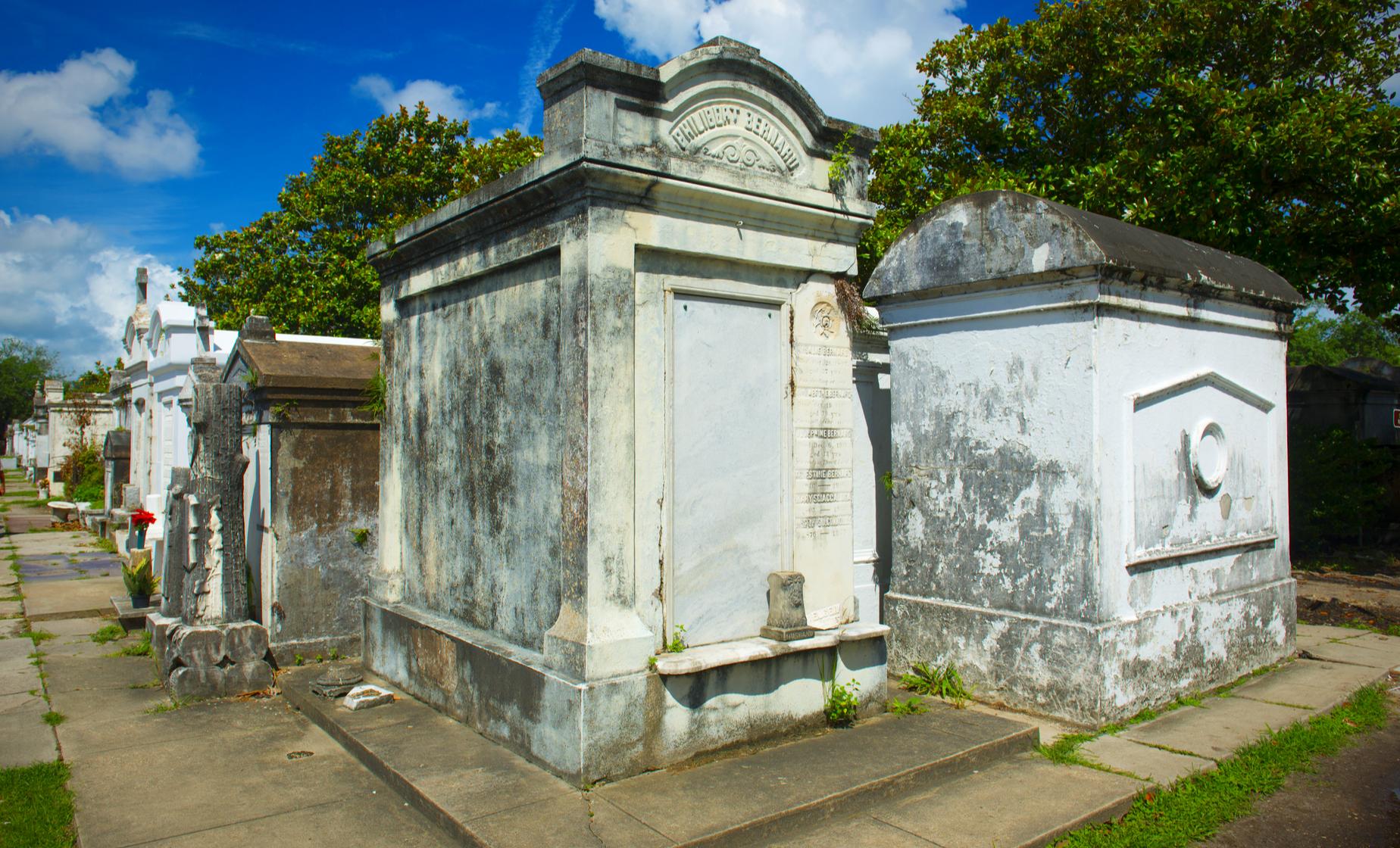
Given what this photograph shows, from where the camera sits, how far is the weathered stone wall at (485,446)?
4746mm

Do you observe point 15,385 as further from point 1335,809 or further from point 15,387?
point 1335,809

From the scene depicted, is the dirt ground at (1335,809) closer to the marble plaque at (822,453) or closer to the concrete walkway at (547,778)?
the concrete walkway at (547,778)

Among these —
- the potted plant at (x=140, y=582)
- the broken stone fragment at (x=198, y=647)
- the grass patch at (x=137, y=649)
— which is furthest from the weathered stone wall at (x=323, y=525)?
the potted plant at (x=140, y=582)

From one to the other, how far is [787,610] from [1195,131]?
8015 millimetres

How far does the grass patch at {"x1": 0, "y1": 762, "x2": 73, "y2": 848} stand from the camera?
3.91 m

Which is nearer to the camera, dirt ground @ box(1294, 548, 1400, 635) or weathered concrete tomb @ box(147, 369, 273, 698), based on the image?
weathered concrete tomb @ box(147, 369, 273, 698)

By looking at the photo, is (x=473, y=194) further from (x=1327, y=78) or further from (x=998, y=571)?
(x=1327, y=78)

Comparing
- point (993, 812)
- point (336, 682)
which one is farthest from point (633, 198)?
point (336, 682)

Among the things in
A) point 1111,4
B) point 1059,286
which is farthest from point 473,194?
point 1111,4

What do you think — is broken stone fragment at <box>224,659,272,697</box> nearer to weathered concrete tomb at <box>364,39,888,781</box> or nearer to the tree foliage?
weathered concrete tomb at <box>364,39,888,781</box>

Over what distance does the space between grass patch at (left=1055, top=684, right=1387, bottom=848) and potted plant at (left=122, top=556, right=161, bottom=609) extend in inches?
322

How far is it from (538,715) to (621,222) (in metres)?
2.41

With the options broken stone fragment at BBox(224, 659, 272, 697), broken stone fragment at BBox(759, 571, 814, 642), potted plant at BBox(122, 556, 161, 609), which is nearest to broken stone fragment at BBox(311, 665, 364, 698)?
broken stone fragment at BBox(224, 659, 272, 697)

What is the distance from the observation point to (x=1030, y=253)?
5.61 m
